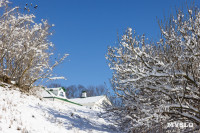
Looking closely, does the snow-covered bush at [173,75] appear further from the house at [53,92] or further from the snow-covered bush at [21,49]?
the house at [53,92]

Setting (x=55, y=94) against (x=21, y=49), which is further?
(x=55, y=94)

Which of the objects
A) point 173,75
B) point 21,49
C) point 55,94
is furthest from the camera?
point 55,94

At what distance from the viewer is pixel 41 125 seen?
27.0ft

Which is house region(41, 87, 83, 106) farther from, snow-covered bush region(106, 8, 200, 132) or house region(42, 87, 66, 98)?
snow-covered bush region(106, 8, 200, 132)

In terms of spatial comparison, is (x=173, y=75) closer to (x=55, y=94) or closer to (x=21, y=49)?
(x=21, y=49)

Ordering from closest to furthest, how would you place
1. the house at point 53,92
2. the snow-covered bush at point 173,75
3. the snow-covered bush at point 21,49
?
the snow-covered bush at point 173,75, the snow-covered bush at point 21,49, the house at point 53,92

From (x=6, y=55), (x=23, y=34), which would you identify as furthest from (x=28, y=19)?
(x=6, y=55)

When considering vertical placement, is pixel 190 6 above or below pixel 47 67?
above

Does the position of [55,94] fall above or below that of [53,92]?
below

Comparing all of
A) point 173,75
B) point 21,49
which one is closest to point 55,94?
point 21,49

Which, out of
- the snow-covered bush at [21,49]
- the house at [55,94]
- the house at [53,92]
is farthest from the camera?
the house at [53,92]

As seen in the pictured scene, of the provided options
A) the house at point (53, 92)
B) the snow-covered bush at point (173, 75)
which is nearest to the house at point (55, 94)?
the house at point (53, 92)

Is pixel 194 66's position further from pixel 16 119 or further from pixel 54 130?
pixel 16 119

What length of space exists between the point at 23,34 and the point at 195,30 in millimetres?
11481
